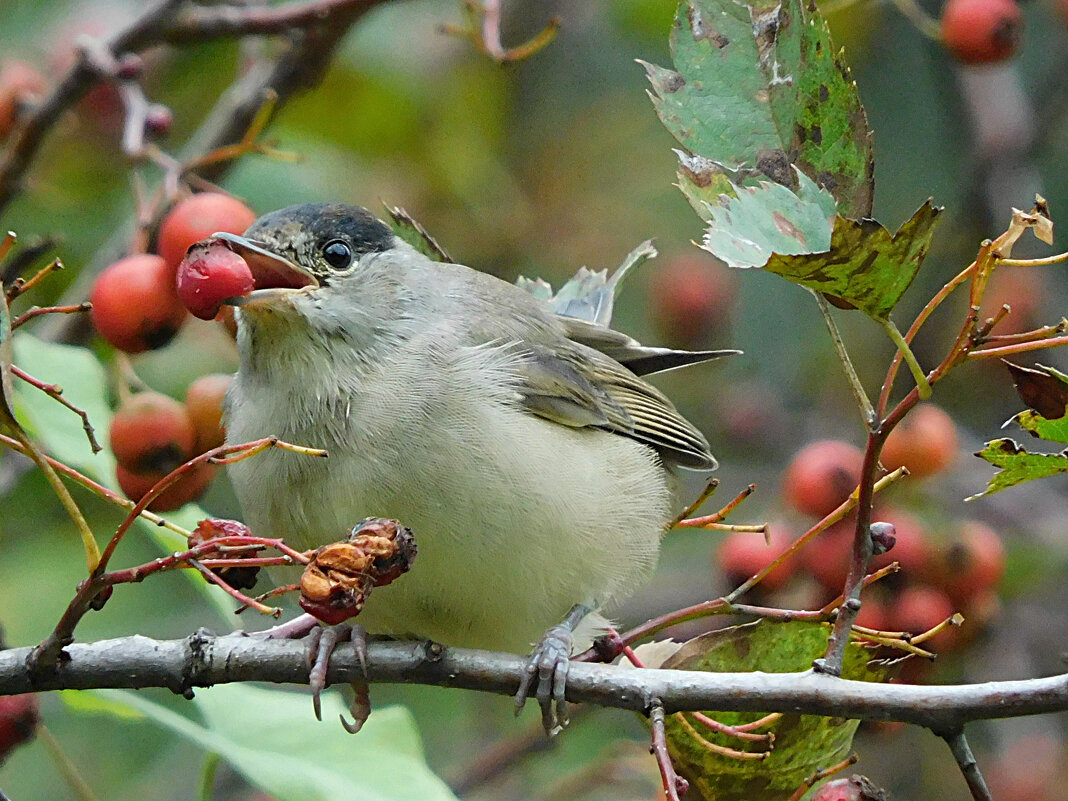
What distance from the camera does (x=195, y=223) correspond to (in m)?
2.91

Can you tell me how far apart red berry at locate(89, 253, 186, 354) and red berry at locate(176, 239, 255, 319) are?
0.38 meters

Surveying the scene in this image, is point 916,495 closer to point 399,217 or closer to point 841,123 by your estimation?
point 399,217

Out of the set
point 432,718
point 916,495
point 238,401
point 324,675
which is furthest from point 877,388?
point 324,675

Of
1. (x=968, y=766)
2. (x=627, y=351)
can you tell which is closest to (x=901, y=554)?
(x=627, y=351)

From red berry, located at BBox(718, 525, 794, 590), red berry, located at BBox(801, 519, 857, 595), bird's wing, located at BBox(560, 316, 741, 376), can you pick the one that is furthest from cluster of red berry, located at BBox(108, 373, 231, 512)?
red berry, located at BBox(801, 519, 857, 595)

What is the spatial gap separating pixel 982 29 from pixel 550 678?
2.45 meters

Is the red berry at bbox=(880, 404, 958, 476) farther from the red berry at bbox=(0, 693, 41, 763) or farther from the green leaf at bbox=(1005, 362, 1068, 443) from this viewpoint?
the red berry at bbox=(0, 693, 41, 763)

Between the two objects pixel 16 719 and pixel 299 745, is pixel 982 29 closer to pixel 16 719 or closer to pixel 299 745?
pixel 299 745

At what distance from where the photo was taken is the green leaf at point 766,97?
1.88 m

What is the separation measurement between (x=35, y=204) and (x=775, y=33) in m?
3.37

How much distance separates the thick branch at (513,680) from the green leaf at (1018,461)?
29 centimetres

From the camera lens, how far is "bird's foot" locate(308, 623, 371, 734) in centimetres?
237

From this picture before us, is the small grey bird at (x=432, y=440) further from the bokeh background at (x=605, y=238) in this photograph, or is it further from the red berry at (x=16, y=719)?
the bokeh background at (x=605, y=238)

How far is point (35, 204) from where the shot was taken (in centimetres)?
455
